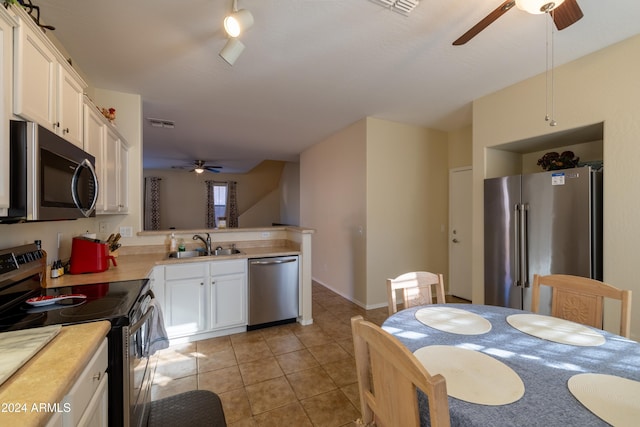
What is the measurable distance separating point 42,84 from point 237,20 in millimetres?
1040

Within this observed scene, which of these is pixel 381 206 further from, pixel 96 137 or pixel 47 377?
pixel 47 377

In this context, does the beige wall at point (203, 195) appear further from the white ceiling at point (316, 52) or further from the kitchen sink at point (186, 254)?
the kitchen sink at point (186, 254)

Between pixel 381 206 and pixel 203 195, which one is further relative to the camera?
pixel 203 195

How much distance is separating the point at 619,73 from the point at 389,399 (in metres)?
2.98

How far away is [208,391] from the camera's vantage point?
2.01 metres

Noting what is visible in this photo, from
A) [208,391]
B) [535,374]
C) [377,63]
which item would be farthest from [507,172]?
[208,391]

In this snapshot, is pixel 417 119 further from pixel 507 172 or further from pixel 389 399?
pixel 389 399

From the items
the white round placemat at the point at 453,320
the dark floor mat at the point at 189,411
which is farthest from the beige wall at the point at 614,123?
the dark floor mat at the point at 189,411

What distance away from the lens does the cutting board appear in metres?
0.79

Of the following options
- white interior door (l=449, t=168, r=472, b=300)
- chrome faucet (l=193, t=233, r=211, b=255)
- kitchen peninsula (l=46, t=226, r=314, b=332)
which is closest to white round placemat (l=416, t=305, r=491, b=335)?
kitchen peninsula (l=46, t=226, r=314, b=332)

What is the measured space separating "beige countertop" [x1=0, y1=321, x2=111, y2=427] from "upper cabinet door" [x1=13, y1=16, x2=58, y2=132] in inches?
37.0

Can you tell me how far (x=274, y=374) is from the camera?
7.30 feet

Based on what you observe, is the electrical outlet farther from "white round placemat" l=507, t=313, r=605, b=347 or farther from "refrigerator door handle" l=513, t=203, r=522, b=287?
"refrigerator door handle" l=513, t=203, r=522, b=287

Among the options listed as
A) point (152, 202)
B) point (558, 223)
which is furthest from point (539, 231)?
point (152, 202)
